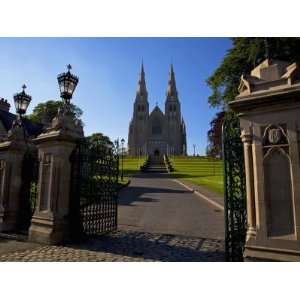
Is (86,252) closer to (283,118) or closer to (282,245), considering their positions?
(282,245)

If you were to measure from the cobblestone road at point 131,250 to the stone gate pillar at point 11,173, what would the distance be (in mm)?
2414

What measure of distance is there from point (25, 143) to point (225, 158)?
6.12 m

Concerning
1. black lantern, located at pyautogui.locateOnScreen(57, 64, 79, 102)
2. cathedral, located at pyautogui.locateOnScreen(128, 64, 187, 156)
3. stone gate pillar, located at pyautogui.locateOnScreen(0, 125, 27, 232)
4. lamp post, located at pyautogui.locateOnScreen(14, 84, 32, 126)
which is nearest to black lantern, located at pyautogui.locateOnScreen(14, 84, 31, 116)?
lamp post, located at pyautogui.locateOnScreen(14, 84, 32, 126)

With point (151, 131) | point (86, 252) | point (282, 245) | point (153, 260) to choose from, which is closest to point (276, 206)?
point (282, 245)

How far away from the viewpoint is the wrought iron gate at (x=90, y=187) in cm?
723

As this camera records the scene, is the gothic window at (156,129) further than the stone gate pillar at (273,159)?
Yes

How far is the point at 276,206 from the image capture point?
4.01 metres

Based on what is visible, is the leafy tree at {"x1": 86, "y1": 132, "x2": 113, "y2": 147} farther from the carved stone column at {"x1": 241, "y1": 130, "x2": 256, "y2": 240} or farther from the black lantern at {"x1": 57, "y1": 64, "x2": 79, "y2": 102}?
the carved stone column at {"x1": 241, "y1": 130, "x2": 256, "y2": 240}

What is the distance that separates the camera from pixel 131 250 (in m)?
6.22

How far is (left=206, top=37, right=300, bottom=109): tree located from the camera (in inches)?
504

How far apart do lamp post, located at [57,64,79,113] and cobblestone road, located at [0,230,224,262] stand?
348cm

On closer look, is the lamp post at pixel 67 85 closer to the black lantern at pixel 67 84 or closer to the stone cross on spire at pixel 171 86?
the black lantern at pixel 67 84

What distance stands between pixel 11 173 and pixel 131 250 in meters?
4.47

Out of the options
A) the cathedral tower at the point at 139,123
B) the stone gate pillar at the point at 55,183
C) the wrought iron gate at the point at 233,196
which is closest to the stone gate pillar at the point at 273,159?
the wrought iron gate at the point at 233,196
